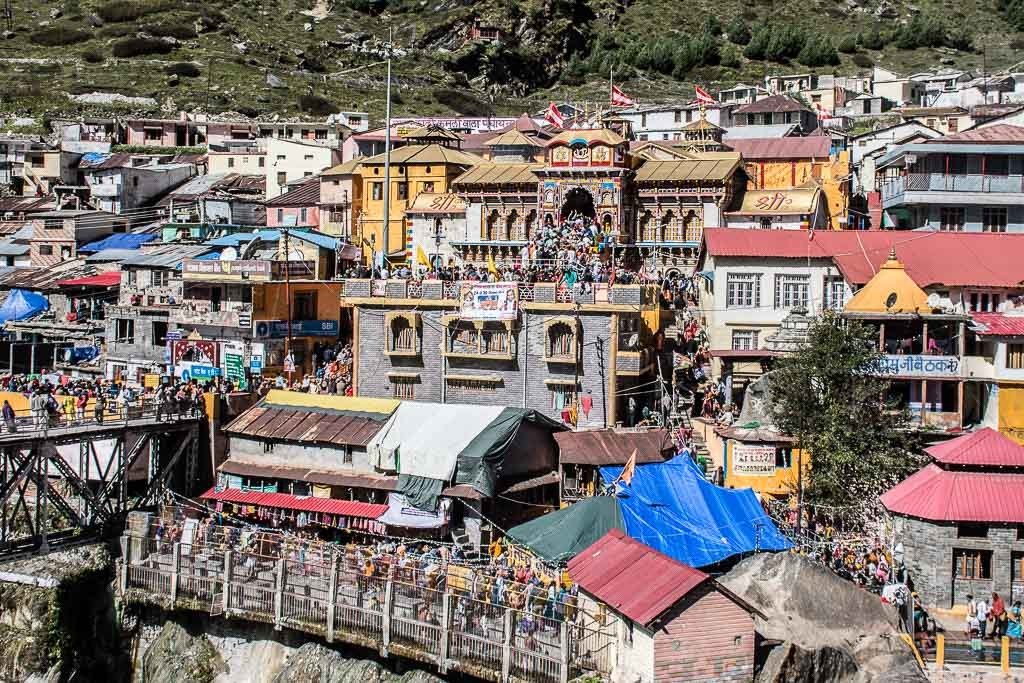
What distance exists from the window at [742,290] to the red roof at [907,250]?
87 cm

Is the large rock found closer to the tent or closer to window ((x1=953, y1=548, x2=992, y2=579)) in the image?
the tent

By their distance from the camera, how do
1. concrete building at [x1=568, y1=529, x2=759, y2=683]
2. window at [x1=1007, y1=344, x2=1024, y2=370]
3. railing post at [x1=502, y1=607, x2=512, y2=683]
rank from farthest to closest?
1. window at [x1=1007, y1=344, x2=1024, y2=370]
2. railing post at [x1=502, y1=607, x2=512, y2=683]
3. concrete building at [x1=568, y1=529, x2=759, y2=683]

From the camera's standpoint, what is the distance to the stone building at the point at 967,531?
3272 cm

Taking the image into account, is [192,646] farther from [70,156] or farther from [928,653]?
[70,156]

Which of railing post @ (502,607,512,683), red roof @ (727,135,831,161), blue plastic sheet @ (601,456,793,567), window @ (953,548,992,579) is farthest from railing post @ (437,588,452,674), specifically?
red roof @ (727,135,831,161)

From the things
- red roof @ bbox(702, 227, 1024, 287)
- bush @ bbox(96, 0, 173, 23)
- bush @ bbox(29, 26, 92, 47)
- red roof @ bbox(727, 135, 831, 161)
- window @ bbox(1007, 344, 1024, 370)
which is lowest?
window @ bbox(1007, 344, 1024, 370)

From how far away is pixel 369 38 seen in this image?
509 feet

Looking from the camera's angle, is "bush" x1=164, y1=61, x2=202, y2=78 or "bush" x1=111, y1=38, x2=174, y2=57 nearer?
"bush" x1=164, y1=61, x2=202, y2=78

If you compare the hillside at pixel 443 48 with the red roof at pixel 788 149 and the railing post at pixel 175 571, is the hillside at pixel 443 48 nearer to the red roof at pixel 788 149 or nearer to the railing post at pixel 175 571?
the red roof at pixel 788 149

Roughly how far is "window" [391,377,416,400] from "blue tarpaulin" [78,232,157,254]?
98.6 ft

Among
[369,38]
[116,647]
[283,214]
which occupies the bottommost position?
[116,647]

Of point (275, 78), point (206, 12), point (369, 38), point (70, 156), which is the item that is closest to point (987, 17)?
point (369, 38)

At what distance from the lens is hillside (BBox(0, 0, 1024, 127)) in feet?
419

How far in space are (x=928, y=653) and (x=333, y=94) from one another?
109 m
